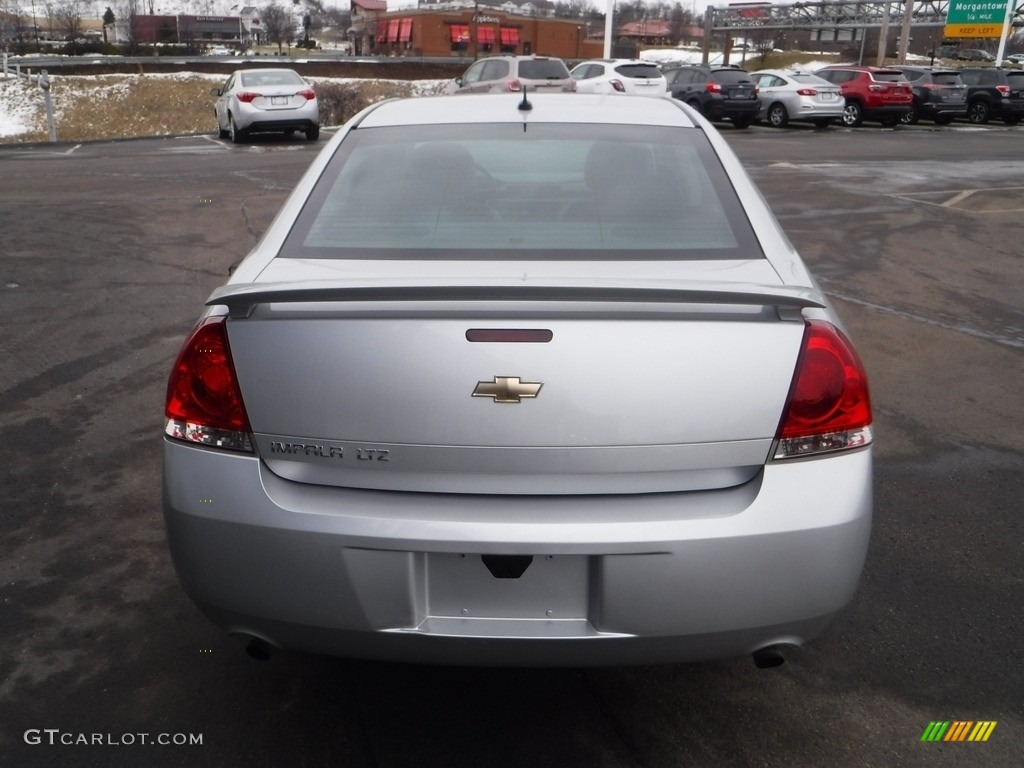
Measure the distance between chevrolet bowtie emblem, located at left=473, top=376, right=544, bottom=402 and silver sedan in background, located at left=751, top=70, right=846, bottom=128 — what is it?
27.7 m

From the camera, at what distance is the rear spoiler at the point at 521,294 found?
7.72 feet

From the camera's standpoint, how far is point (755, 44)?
4331 inches

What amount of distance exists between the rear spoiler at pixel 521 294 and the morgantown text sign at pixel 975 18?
54534mm

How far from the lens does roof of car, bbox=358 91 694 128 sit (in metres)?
3.56

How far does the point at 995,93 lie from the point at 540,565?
113 feet

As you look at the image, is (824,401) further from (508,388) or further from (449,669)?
(449,669)

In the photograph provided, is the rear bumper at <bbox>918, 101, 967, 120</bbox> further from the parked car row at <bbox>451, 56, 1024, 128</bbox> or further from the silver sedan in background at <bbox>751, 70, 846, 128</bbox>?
the silver sedan in background at <bbox>751, 70, 846, 128</bbox>

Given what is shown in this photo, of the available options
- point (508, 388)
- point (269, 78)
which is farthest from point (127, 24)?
point (508, 388)

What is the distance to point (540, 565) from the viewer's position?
7.55 ft

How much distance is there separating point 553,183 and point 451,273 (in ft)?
3.03

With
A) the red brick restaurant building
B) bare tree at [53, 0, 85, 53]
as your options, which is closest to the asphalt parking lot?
the red brick restaurant building

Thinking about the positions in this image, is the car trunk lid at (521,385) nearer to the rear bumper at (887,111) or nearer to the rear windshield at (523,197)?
the rear windshield at (523,197)

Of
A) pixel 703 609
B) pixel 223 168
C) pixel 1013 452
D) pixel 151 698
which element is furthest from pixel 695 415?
pixel 223 168

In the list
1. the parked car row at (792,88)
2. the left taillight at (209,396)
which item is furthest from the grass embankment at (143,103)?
the left taillight at (209,396)
